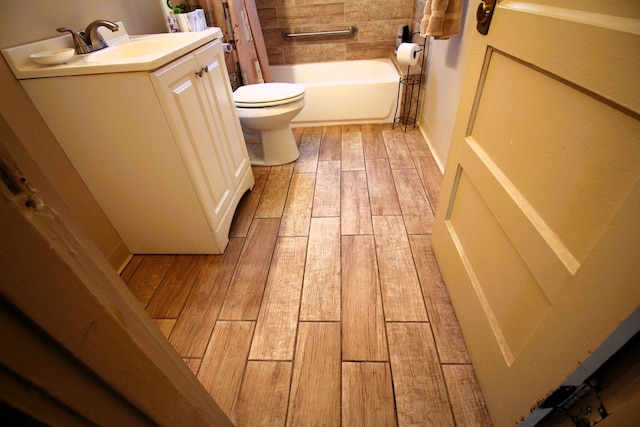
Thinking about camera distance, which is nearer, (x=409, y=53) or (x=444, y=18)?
(x=444, y=18)

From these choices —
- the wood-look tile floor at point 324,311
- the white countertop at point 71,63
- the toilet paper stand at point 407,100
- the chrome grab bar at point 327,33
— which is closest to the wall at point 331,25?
the chrome grab bar at point 327,33

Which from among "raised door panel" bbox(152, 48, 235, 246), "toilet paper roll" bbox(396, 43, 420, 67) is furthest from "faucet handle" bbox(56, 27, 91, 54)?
"toilet paper roll" bbox(396, 43, 420, 67)

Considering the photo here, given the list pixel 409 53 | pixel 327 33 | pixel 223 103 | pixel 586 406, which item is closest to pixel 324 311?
pixel 586 406

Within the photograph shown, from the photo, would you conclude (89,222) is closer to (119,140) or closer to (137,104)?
(119,140)

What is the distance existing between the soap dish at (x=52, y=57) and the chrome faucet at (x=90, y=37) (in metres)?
0.12

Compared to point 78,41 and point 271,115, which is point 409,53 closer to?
point 271,115

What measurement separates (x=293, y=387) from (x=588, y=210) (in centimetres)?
93

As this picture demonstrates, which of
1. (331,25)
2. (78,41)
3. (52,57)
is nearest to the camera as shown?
(52,57)

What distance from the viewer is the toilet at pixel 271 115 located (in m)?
1.85

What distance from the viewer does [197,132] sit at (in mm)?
1255

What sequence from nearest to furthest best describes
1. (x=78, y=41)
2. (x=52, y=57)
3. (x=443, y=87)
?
(x=52, y=57) < (x=78, y=41) < (x=443, y=87)

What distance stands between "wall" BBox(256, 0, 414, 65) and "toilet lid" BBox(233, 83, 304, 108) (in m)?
1.26

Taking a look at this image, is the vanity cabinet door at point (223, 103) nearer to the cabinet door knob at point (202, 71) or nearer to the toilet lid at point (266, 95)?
the cabinet door knob at point (202, 71)

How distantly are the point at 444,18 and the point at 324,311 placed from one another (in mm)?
1624
